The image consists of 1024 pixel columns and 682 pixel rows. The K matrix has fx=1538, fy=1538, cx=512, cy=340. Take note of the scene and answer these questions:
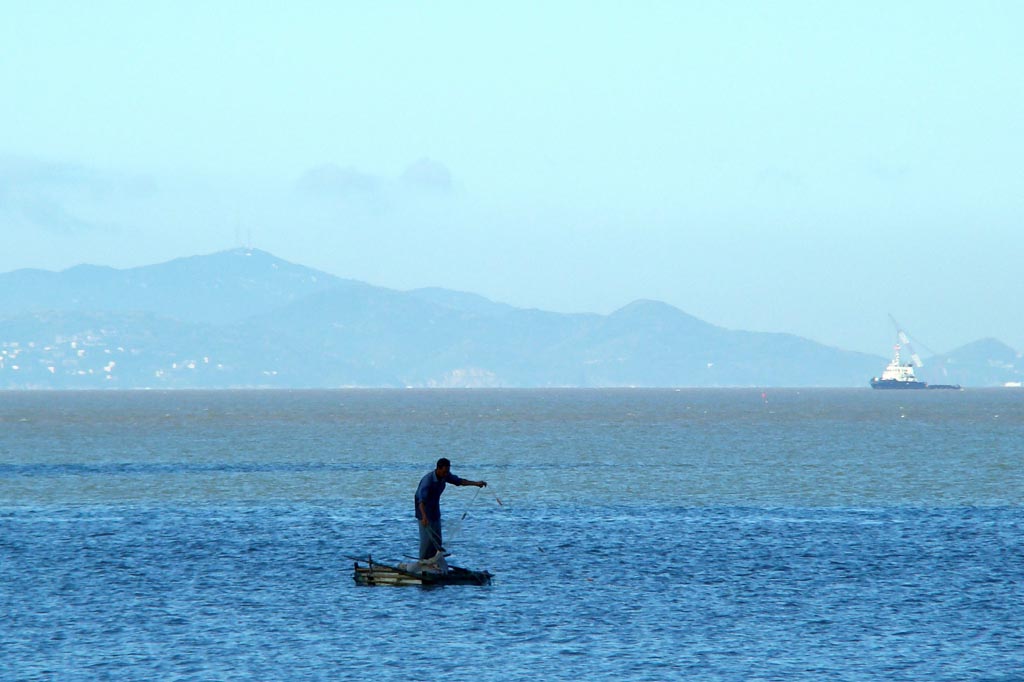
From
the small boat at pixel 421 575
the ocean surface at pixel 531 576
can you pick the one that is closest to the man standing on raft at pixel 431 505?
the small boat at pixel 421 575

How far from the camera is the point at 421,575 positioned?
4944 cm

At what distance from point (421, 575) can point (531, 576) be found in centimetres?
411

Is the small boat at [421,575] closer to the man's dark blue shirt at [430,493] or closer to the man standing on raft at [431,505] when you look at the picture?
the man standing on raft at [431,505]

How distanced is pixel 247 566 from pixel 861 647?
76.1 ft

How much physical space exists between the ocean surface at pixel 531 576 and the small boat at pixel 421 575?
519mm

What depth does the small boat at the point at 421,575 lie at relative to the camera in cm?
4931

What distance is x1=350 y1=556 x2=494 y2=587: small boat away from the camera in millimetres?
49312

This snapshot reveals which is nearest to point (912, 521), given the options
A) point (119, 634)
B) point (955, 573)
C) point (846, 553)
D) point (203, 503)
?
point (846, 553)

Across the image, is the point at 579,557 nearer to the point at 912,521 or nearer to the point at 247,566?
the point at 247,566

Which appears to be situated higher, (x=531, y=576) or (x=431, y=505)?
(x=431, y=505)

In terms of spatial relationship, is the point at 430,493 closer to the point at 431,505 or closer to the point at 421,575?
the point at 431,505

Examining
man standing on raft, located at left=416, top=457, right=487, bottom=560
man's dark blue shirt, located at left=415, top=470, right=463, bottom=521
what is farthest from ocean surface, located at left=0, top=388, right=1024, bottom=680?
man's dark blue shirt, located at left=415, top=470, right=463, bottom=521


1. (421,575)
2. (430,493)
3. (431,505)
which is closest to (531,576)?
(421,575)

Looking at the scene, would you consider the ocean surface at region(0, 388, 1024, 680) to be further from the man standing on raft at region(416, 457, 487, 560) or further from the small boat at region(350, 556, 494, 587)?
the man standing on raft at region(416, 457, 487, 560)
